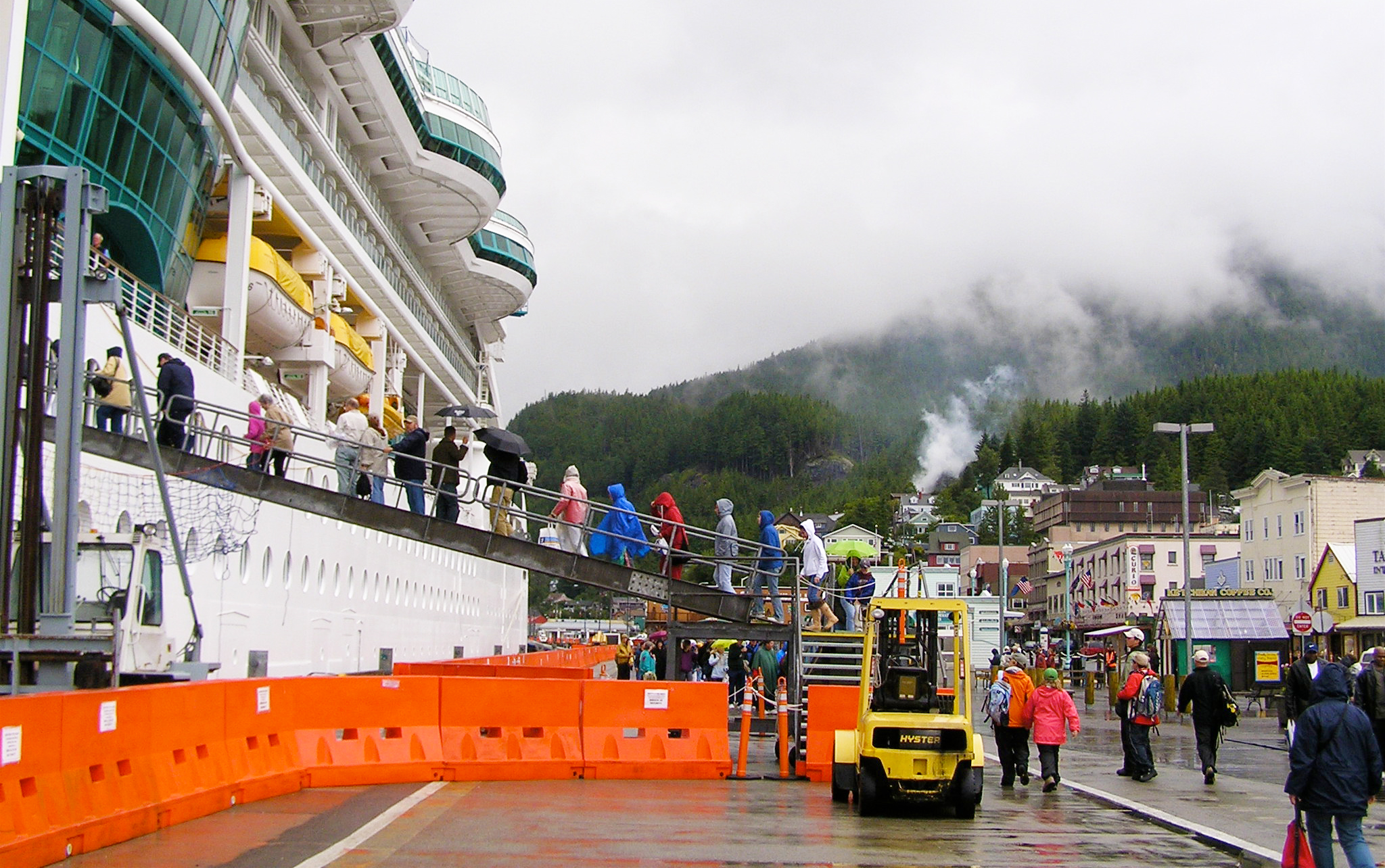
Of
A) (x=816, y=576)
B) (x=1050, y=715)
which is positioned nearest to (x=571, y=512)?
(x=816, y=576)

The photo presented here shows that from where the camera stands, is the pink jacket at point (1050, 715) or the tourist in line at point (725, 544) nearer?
the pink jacket at point (1050, 715)

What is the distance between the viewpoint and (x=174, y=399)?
1853 cm

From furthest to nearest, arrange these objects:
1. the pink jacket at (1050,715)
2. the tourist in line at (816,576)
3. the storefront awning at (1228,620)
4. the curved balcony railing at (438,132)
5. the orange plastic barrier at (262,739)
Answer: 1. the storefront awning at (1228,620)
2. the curved balcony railing at (438,132)
3. the tourist in line at (816,576)
4. the pink jacket at (1050,715)
5. the orange plastic barrier at (262,739)

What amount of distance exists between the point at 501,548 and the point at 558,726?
4.07 m

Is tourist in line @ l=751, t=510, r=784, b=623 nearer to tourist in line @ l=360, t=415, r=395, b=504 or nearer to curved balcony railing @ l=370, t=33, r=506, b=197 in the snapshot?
tourist in line @ l=360, t=415, r=395, b=504

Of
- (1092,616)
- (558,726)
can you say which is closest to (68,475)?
(558,726)

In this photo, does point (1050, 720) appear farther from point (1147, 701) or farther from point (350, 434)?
point (350, 434)

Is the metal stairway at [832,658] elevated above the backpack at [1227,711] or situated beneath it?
elevated above

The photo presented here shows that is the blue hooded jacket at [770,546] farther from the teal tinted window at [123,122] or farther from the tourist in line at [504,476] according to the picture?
the teal tinted window at [123,122]

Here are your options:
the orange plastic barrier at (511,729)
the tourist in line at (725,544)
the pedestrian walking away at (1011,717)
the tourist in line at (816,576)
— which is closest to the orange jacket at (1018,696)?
the pedestrian walking away at (1011,717)

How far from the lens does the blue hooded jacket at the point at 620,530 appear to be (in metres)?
20.5

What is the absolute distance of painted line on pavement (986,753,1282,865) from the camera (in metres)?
11.0

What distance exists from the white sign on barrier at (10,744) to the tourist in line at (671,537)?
11138 millimetres

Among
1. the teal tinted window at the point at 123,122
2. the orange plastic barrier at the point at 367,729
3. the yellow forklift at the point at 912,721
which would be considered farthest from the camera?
the teal tinted window at the point at 123,122
